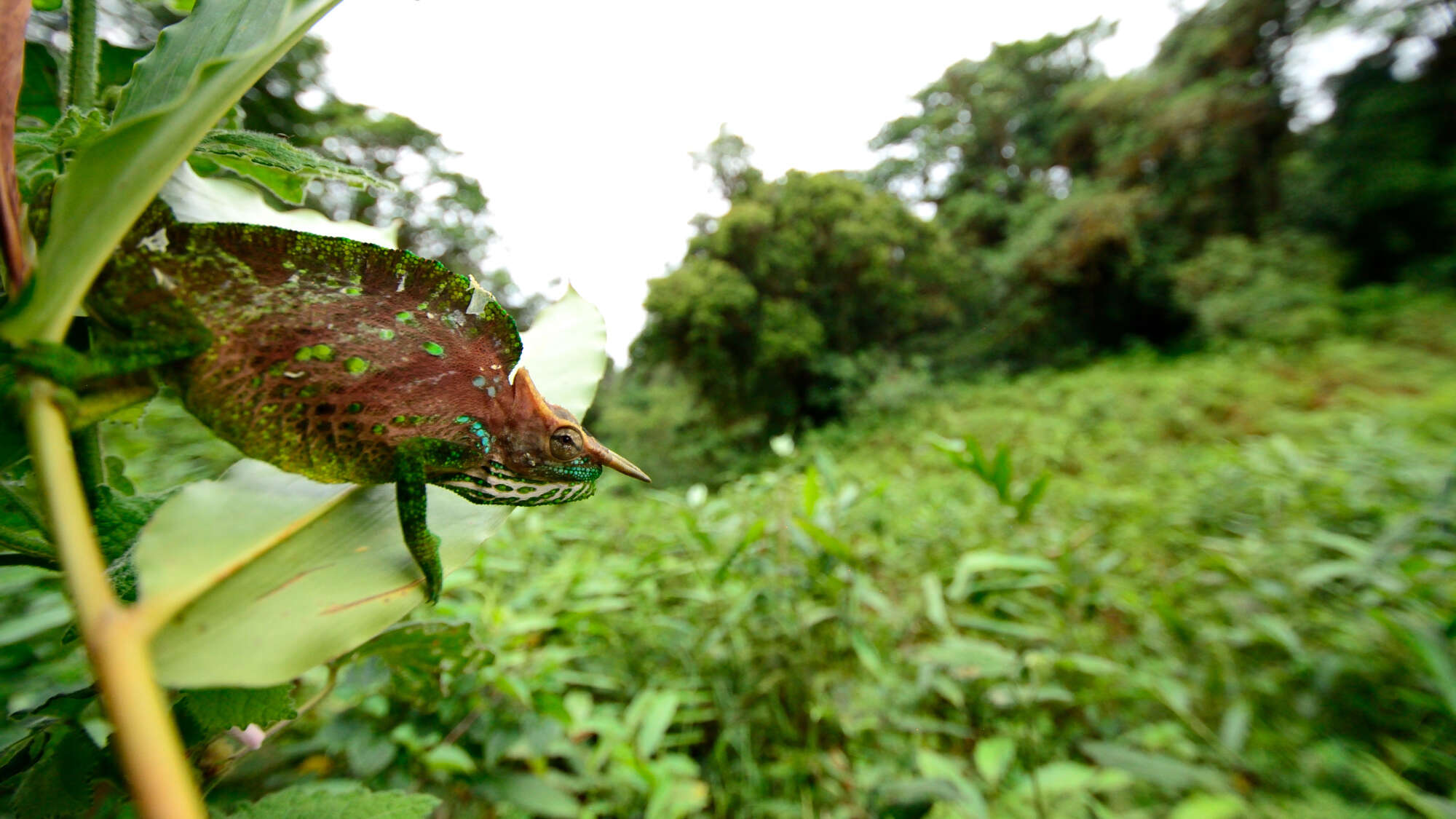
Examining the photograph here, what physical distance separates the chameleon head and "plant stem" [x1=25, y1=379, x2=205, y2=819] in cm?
13

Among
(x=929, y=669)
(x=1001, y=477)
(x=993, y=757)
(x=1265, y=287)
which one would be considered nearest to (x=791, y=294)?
(x=1265, y=287)

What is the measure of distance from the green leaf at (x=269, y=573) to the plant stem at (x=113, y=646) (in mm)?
11

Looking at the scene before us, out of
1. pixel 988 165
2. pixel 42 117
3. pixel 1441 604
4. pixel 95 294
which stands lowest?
pixel 1441 604

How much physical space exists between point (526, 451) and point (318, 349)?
90 millimetres

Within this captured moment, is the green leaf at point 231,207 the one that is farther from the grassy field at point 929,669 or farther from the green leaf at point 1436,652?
the green leaf at point 1436,652

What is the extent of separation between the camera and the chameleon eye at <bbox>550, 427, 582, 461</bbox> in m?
0.27

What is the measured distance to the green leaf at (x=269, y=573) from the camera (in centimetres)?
14

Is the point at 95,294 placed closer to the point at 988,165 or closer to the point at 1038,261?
the point at 1038,261

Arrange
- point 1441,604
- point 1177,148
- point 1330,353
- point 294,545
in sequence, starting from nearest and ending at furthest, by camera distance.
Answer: point 294,545 → point 1441,604 → point 1330,353 → point 1177,148

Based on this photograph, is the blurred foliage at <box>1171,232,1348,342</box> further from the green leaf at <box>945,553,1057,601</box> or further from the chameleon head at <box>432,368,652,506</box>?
the chameleon head at <box>432,368,652,506</box>

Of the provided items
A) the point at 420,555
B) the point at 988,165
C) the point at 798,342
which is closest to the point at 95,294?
the point at 420,555

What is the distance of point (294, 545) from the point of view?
7.2 inches

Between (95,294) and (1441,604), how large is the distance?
1671mm

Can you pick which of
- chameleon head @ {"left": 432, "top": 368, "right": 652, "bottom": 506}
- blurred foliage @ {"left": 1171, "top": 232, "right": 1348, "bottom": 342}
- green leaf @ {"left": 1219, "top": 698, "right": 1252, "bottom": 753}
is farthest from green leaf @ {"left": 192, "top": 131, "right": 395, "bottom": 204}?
blurred foliage @ {"left": 1171, "top": 232, "right": 1348, "bottom": 342}
